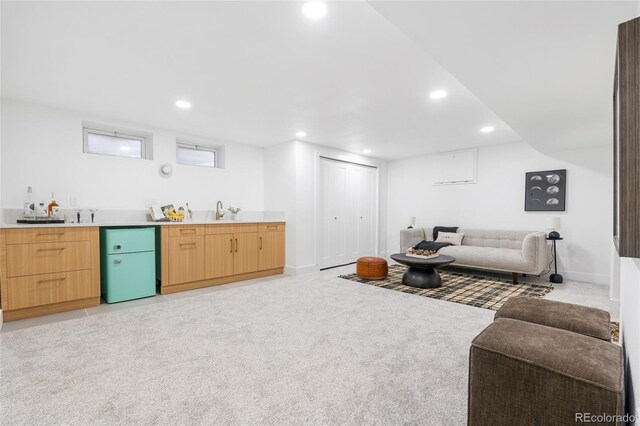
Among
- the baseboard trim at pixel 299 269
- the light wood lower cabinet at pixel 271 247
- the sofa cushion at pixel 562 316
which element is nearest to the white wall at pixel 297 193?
the baseboard trim at pixel 299 269

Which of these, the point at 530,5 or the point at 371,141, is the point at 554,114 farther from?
the point at 371,141

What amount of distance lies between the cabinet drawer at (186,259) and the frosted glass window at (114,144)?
151cm

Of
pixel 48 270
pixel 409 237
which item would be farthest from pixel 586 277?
pixel 48 270

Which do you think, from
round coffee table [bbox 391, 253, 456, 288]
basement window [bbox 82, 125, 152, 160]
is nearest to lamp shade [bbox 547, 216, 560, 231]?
round coffee table [bbox 391, 253, 456, 288]

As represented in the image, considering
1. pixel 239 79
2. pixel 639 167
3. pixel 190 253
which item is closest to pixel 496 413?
pixel 639 167

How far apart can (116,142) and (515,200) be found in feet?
21.9

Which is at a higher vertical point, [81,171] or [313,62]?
[313,62]

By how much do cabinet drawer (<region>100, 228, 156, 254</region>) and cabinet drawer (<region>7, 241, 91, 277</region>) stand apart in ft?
0.67

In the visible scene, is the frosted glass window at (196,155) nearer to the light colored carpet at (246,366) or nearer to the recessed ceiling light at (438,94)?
the light colored carpet at (246,366)

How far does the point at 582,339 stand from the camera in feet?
4.12

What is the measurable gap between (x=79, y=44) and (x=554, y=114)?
4329 mm

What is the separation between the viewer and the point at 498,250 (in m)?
4.96

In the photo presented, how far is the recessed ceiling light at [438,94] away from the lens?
121 inches

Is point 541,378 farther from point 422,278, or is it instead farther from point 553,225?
point 553,225
